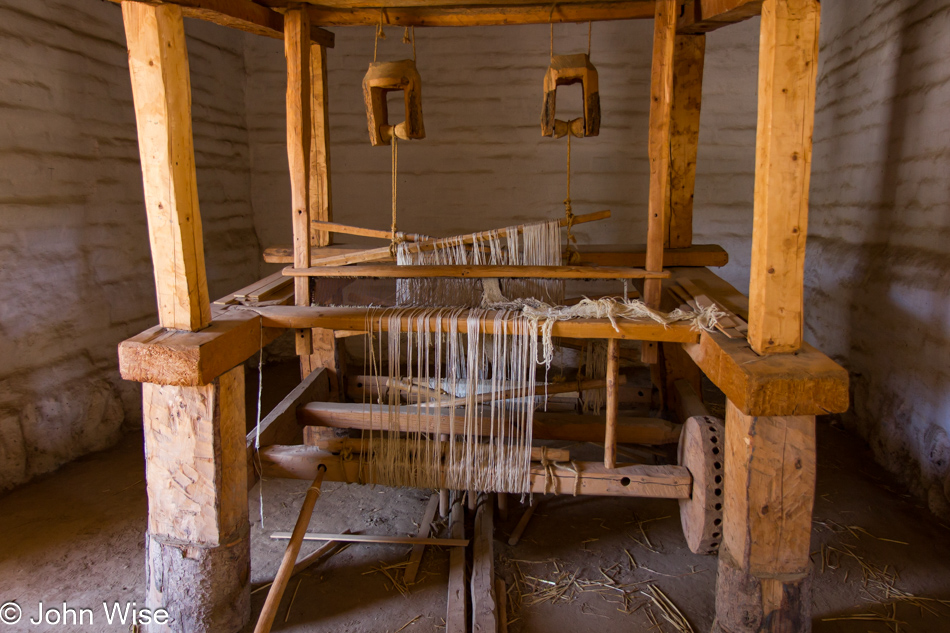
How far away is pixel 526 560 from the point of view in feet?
8.84

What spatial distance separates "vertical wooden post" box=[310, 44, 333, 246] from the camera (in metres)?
3.47

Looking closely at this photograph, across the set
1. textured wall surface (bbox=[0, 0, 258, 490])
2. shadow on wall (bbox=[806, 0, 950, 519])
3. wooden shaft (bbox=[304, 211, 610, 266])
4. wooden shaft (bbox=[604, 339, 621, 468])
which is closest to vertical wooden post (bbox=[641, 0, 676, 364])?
wooden shaft (bbox=[604, 339, 621, 468])

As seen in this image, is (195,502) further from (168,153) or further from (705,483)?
(705,483)

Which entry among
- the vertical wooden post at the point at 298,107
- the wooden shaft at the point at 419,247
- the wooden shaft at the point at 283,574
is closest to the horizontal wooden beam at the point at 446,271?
the vertical wooden post at the point at 298,107

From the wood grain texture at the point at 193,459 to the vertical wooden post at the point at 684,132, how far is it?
2454 mm

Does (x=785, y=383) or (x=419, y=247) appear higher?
(x=419, y=247)

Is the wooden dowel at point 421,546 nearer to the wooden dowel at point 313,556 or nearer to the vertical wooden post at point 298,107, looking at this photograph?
the wooden dowel at point 313,556

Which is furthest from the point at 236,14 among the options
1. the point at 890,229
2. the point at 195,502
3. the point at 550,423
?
the point at 890,229

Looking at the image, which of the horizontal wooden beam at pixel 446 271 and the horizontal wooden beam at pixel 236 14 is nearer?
the horizontal wooden beam at pixel 236 14

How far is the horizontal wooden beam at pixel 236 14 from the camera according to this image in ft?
6.89

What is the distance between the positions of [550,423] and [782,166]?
A: 1553 mm

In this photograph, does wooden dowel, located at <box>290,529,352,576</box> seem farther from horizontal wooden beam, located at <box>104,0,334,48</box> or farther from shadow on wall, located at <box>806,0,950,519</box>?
shadow on wall, located at <box>806,0,950,519</box>

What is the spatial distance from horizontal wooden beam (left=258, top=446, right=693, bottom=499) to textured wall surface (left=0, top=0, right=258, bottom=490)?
173 cm

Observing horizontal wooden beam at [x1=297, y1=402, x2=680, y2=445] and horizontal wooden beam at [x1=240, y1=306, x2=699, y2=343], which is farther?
horizontal wooden beam at [x1=297, y1=402, x2=680, y2=445]
